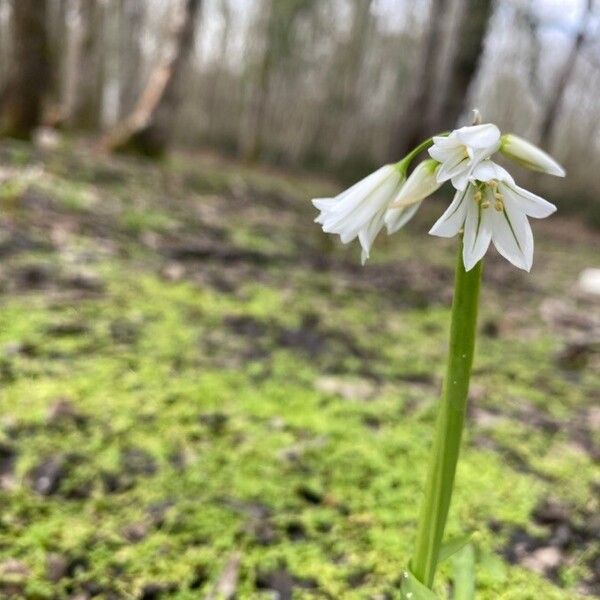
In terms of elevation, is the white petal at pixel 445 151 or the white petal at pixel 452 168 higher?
the white petal at pixel 445 151

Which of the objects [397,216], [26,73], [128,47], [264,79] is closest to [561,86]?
[264,79]

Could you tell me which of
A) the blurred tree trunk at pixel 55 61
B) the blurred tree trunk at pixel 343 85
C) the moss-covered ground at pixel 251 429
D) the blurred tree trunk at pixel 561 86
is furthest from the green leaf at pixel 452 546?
the blurred tree trunk at pixel 343 85

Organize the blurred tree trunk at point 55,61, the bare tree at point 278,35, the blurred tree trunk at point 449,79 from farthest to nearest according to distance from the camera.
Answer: the bare tree at point 278,35, the blurred tree trunk at point 449,79, the blurred tree trunk at point 55,61

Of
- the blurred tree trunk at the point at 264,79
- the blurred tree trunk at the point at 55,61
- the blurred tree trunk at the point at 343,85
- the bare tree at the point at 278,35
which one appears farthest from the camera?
the blurred tree trunk at the point at 343,85

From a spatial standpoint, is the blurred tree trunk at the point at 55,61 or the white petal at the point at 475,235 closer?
the white petal at the point at 475,235

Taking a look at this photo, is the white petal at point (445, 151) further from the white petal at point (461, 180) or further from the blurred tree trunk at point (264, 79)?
the blurred tree trunk at point (264, 79)

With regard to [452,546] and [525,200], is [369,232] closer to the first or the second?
[525,200]

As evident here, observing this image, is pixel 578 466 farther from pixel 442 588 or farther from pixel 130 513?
pixel 130 513

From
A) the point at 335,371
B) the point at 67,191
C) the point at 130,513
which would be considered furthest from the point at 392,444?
the point at 67,191

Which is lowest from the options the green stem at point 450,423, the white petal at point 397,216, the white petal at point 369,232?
the green stem at point 450,423

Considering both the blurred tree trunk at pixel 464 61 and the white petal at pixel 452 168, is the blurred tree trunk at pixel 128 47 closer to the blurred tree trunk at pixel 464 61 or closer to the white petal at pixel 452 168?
the blurred tree trunk at pixel 464 61
